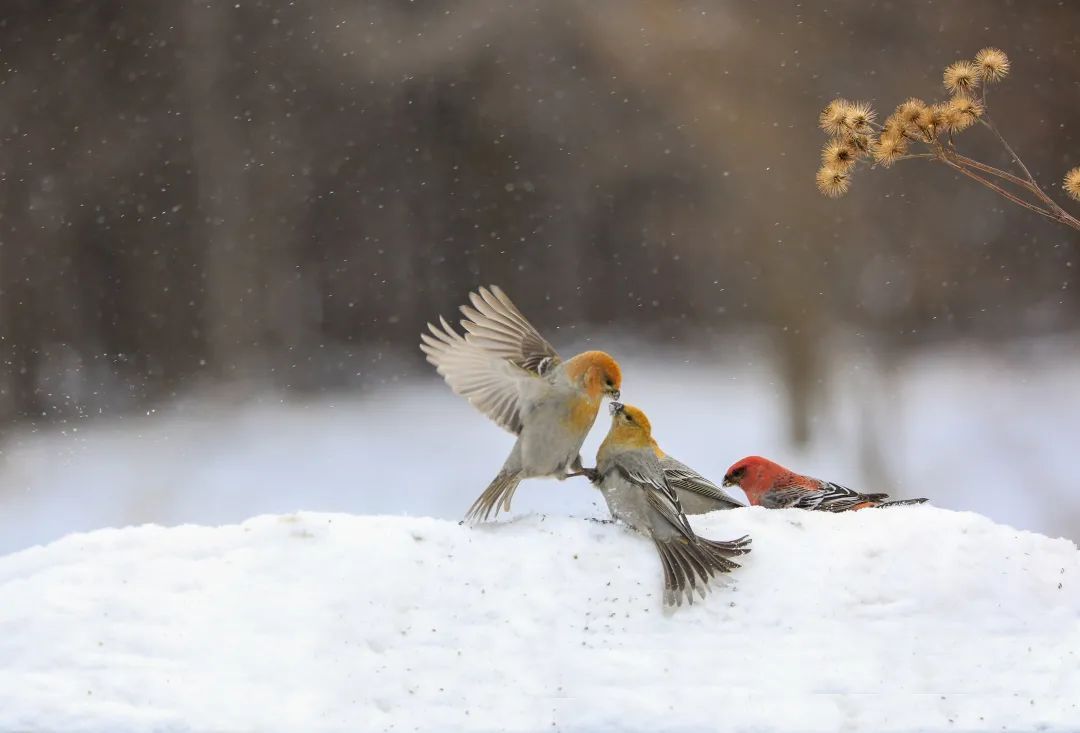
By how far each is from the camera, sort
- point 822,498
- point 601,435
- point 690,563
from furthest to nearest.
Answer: point 601,435, point 822,498, point 690,563

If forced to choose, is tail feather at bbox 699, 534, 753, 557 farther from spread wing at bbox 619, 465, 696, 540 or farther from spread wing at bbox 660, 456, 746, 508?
spread wing at bbox 660, 456, 746, 508

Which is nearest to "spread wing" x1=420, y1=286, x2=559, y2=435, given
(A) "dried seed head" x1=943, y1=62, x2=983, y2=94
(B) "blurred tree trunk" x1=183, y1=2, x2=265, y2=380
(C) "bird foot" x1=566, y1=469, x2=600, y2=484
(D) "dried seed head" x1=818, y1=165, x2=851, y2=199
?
(C) "bird foot" x1=566, y1=469, x2=600, y2=484

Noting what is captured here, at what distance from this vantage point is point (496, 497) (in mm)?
2049

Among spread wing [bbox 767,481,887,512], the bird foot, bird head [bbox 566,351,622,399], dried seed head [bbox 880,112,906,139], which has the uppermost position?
dried seed head [bbox 880,112,906,139]

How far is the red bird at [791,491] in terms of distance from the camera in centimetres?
222

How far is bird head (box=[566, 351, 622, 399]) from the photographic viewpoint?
1.94 meters

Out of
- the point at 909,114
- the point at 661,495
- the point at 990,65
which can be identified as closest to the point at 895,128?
the point at 909,114

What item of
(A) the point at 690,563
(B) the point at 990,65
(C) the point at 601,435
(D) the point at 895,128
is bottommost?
(A) the point at 690,563

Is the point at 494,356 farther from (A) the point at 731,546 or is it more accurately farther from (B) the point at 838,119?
(B) the point at 838,119

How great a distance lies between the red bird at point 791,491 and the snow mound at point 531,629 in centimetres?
27

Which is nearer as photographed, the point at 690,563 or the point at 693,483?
the point at 690,563

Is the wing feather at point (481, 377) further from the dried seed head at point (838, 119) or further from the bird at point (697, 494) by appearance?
the dried seed head at point (838, 119)

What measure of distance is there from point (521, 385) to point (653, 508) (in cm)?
38

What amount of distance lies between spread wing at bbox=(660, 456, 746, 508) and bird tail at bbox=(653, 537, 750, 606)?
15.9 inches
